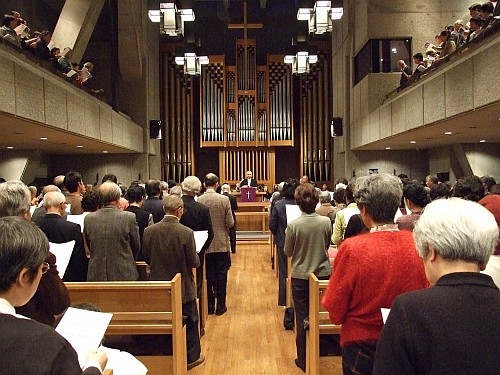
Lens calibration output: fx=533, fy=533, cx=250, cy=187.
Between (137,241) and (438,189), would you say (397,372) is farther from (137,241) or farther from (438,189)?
(438,189)

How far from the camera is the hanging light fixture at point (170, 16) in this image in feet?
22.5

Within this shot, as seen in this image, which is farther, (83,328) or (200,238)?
(200,238)

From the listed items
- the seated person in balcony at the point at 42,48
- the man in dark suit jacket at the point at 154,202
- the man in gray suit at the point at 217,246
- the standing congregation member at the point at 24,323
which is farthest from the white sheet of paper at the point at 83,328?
the seated person in balcony at the point at 42,48

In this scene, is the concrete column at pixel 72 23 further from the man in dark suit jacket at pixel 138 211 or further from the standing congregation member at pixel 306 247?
the standing congregation member at pixel 306 247

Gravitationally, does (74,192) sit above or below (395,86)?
below

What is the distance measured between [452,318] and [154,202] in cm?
415

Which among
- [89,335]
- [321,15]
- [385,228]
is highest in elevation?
[321,15]

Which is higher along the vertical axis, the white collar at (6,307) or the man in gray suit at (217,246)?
the white collar at (6,307)

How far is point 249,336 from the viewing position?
4.84 metres

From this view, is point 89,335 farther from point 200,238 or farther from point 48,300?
point 200,238

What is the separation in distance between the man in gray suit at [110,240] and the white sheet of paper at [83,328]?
1.76m

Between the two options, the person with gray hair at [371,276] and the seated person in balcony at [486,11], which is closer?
the person with gray hair at [371,276]

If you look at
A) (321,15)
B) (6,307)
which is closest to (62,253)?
(6,307)

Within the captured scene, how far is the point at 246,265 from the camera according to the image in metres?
8.21
